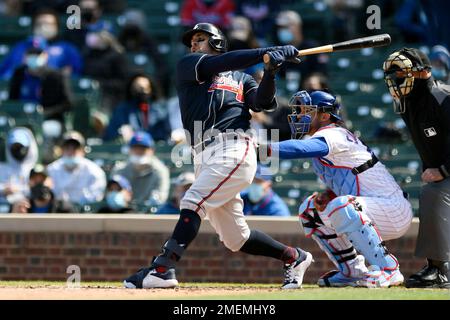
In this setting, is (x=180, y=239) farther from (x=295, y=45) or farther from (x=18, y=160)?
(x=295, y=45)

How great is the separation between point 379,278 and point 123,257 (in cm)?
323

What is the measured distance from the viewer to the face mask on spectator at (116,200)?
33.6ft

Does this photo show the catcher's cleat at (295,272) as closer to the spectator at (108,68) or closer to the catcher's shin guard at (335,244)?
the catcher's shin guard at (335,244)

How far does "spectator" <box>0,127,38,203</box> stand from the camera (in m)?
10.9

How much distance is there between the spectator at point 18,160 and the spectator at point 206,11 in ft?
10.2

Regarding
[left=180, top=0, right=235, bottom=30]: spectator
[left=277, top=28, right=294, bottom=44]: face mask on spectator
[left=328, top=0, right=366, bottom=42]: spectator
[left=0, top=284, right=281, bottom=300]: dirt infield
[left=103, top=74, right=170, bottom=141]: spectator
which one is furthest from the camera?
[left=180, top=0, right=235, bottom=30]: spectator

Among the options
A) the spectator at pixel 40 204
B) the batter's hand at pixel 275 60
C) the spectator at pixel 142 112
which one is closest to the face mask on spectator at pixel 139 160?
the spectator at pixel 40 204

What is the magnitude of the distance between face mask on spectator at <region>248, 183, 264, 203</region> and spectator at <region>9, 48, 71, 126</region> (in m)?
2.80

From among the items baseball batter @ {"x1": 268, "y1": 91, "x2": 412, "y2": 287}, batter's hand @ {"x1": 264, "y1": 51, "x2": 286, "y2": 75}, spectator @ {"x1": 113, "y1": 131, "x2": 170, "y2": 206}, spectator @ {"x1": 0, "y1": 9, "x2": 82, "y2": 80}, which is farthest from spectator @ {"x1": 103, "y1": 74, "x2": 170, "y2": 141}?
batter's hand @ {"x1": 264, "y1": 51, "x2": 286, "y2": 75}

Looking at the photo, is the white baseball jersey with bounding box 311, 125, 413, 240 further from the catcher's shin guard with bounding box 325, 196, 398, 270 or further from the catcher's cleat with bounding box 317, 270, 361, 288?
the catcher's cleat with bounding box 317, 270, 361, 288

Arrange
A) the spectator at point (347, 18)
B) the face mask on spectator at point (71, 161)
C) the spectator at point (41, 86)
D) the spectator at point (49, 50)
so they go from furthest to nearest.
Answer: the spectator at point (347, 18)
the spectator at point (49, 50)
the spectator at point (41, 86)
the face mask on spectator at point (71, 161)

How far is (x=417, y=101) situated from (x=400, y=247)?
2.54 meters

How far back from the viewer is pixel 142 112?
11773mm
